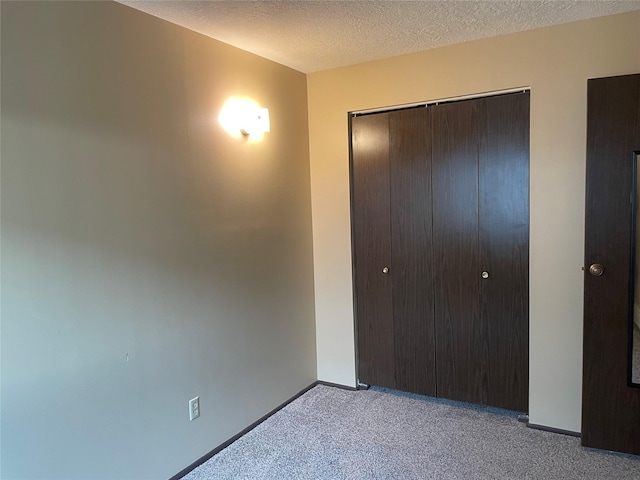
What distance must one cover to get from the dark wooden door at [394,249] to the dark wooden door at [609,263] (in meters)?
0.95

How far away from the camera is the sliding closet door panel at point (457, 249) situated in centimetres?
286

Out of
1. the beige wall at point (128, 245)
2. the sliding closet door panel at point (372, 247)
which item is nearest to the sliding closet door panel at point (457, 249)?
the sliding closet door panel at point (372, 247)

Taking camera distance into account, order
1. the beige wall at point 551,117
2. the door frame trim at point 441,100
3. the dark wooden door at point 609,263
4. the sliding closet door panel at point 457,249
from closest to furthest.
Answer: the dark wooden door at point 609,263, the beige wall at point 551,117, the door frame trim at point 441,100, the sliding closet door panel at point 457,249

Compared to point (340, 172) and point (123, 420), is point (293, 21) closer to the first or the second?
point (340, 172)

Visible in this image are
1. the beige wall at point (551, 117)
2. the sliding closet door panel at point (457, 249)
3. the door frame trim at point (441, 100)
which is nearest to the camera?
the beige wall at point (551, 117)

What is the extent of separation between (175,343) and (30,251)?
86cm

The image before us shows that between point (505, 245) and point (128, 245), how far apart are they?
7.15ft

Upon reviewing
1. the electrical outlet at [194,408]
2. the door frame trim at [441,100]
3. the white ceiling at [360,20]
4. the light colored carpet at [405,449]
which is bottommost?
the light colored carpet at [405,449]

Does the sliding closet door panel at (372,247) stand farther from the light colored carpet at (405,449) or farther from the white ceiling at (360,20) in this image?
the white ceiling at (360,20)

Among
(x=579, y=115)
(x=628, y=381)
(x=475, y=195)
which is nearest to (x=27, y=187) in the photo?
(x=475, y=195)

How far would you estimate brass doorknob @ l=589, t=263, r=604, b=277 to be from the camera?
94.3 inches

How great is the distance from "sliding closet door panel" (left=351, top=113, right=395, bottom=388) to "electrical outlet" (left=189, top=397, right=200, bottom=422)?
1.36m

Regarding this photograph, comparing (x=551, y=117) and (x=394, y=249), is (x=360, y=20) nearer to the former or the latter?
(x=551, y=117)

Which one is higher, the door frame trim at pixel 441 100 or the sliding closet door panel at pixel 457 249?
the door frame trim at pixel 441 100
